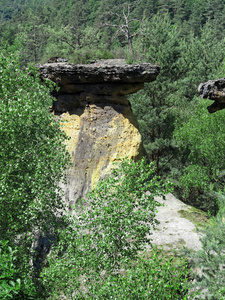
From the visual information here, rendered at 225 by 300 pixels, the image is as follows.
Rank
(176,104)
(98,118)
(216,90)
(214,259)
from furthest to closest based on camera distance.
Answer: (176,104) < (98,118) < (216,90) < (214,259)

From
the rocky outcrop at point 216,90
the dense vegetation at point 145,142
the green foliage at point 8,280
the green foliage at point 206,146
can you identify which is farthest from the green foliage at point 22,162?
the green foliage at point 206,146

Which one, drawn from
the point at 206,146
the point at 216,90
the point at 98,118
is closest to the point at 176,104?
the point at 206,146

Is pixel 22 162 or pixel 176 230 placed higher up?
pixel 22 162

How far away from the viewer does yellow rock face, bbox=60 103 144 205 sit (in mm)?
17891

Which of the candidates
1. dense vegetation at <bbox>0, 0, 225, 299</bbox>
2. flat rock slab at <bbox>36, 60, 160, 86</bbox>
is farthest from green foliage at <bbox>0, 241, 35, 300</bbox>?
flat rock slab at <bbox>36, 60, 160, 86</bbox>

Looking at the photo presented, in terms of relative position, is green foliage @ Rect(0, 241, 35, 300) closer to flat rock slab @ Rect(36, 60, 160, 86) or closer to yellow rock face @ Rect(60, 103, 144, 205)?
yellow rock face @ Rect(60, 103, 144, 205)

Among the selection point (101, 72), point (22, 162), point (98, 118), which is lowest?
point (22, 162)

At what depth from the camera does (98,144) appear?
18156mm

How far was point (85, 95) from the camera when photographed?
742 inches

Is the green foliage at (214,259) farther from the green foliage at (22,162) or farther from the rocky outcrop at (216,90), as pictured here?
the green foliage at (22,162)

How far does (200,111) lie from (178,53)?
26.0 ft

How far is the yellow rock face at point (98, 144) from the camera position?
17.9 m

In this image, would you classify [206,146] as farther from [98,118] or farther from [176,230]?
[98,118]

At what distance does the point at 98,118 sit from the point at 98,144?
1518mm
